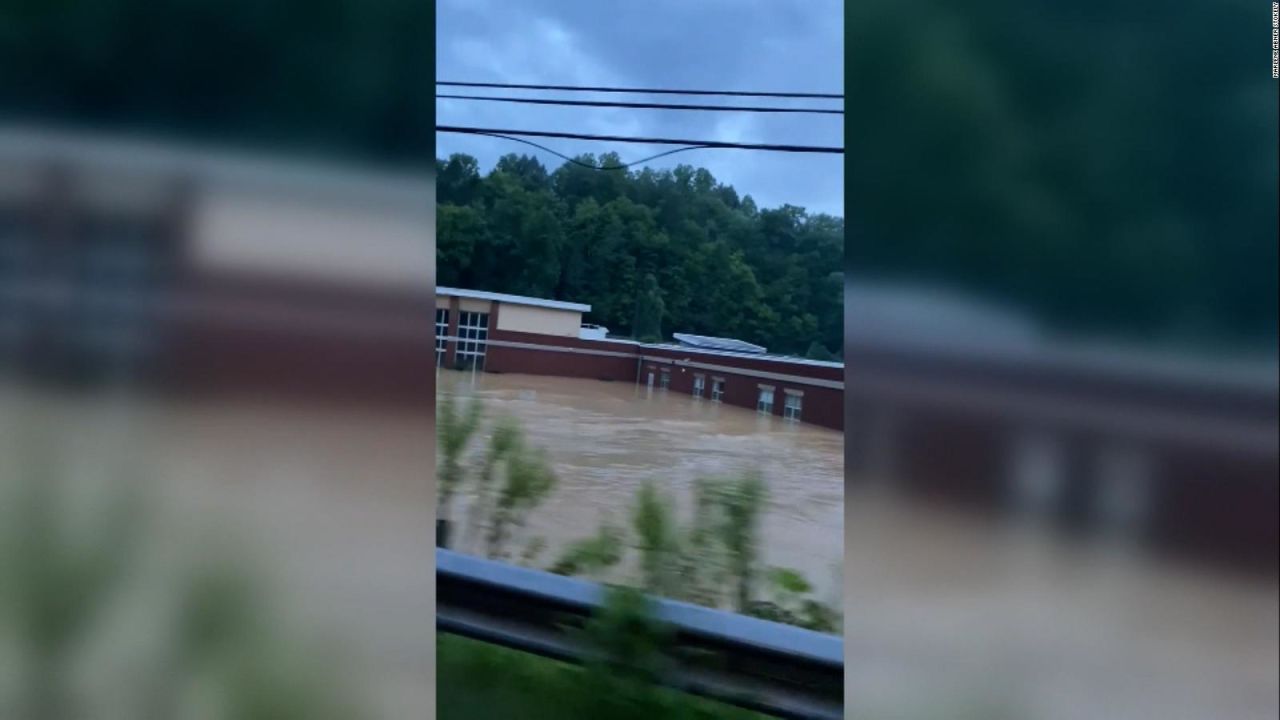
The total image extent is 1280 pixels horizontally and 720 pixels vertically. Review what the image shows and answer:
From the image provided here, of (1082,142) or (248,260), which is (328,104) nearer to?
(248,260)

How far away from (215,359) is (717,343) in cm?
96

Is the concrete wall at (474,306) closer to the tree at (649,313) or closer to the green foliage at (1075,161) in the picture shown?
the tree at (649,313)

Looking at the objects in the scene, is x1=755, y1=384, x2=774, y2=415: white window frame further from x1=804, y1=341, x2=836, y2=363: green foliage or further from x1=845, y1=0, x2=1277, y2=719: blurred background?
x1=845, y1=0, x2=1277, y2=719: blurred background

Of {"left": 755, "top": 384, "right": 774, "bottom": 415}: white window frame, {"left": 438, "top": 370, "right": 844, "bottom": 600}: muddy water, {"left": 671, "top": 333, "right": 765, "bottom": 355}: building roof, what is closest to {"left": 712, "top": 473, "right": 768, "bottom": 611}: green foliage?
{"left": 438, "top": 370, "right": 844, "bottom": 600}: muddy water

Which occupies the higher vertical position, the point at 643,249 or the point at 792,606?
the point at 643,249

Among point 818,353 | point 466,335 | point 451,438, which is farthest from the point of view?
point 451,438

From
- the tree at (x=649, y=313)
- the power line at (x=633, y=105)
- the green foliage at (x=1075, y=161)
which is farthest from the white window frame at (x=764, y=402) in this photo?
the power line at (x=633, y=105)

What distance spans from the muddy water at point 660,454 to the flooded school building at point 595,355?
0.08 ft

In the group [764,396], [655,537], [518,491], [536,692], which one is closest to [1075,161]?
[764,396]

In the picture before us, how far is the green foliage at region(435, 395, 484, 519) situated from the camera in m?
1.87

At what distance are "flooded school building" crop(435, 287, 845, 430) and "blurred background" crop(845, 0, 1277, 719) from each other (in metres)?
0.29

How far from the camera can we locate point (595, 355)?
179 centimetres

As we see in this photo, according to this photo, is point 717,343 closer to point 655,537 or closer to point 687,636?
point 655,537

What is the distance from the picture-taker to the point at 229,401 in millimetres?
1620
